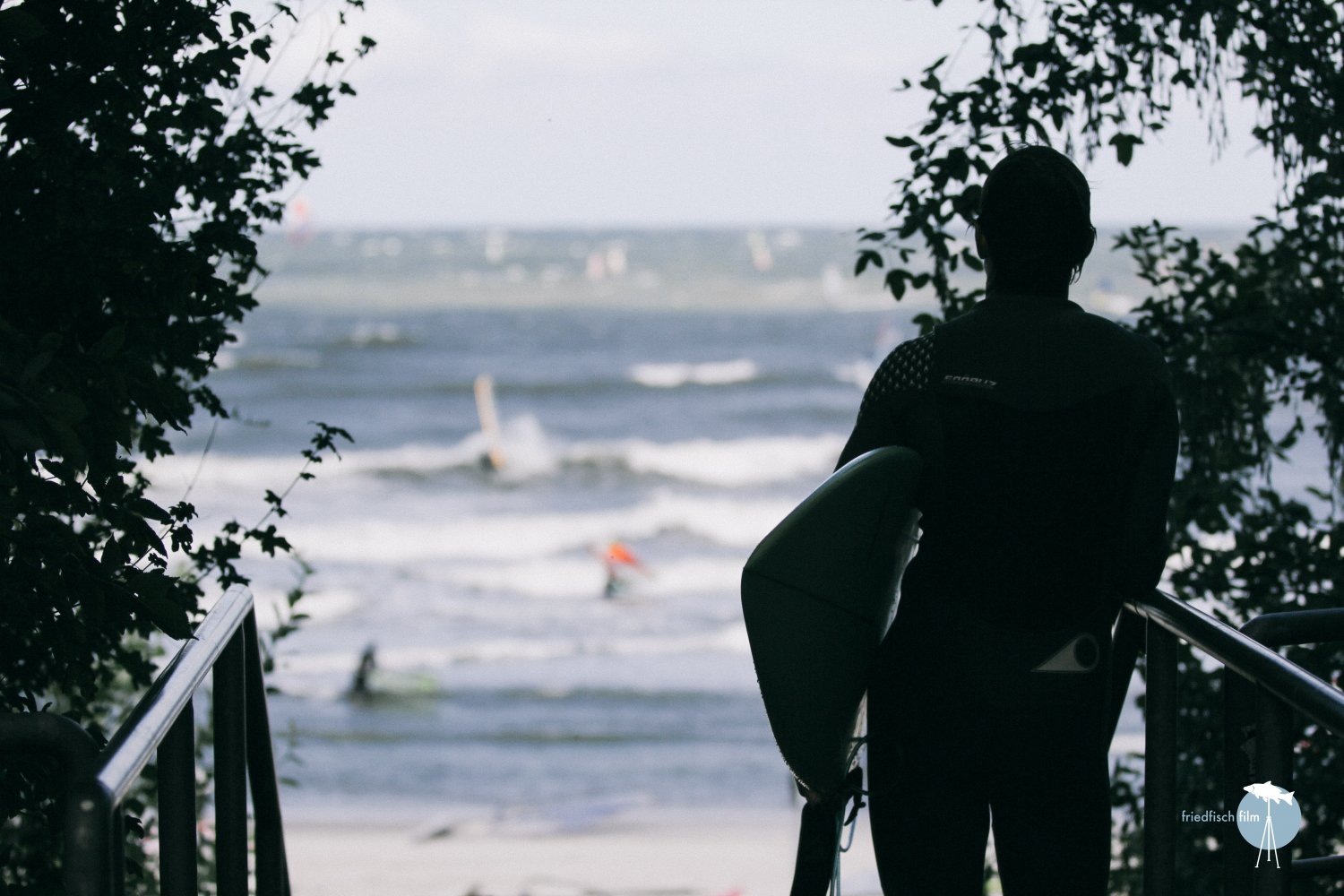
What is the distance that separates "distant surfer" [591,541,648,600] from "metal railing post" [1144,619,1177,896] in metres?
13.2

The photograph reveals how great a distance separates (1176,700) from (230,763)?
5.36 ft

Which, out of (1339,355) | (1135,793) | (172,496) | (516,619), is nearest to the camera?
(1339,355)

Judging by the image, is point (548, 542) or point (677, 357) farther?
point (677, 357)

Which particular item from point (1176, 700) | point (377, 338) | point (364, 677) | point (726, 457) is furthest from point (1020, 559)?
point (377, 338)

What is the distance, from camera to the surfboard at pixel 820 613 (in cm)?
211

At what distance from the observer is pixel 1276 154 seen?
→ 3.48m

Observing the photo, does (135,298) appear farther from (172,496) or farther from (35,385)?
(172,496)

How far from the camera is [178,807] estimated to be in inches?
73.3

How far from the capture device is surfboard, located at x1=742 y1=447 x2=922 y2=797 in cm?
211

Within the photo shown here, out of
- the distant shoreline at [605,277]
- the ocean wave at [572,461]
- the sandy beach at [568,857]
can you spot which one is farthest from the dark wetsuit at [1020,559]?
the distant shoreline at [605,277]

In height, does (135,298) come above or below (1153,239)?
below

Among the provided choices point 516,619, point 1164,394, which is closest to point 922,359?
point 1164,394

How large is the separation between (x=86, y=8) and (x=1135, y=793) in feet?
10.2

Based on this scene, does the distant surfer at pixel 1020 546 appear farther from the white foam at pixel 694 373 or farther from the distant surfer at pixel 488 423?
the white foam at pixel 694 373
